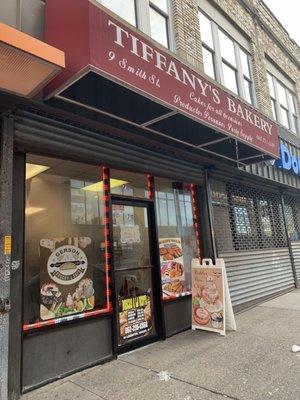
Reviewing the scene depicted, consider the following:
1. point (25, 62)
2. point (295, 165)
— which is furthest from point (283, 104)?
point (25, 62)

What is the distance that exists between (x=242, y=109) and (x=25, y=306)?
4.88 metres

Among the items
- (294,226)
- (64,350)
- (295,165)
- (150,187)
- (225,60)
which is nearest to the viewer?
(64,350)

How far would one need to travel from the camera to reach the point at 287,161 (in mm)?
10312

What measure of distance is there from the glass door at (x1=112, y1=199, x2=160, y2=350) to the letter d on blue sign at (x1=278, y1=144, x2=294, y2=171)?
5384 millimetres

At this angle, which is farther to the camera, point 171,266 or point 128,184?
point 171,266

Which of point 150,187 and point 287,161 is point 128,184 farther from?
point 287,161

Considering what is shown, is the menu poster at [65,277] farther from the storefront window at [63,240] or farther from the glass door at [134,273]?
the glass door at [134,273]

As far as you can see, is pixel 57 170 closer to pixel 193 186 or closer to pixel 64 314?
pixel 64 314

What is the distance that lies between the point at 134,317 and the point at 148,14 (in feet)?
19.9

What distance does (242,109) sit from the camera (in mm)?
6332

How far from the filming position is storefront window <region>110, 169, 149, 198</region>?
5.89m

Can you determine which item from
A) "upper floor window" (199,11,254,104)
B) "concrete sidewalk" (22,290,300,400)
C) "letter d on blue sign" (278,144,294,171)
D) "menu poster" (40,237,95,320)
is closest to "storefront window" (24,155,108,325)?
"menu poster" (40,237,95,320)

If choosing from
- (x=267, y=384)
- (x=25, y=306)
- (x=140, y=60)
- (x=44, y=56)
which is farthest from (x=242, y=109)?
(x=25, y=306)

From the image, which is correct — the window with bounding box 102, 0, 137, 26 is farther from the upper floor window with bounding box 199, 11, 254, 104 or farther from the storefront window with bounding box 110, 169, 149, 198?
the storefront window with bounding box 110, 169, 149, 198
